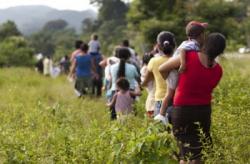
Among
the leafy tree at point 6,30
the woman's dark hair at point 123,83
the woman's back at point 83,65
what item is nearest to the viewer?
the woman's dark hair at point 123,83

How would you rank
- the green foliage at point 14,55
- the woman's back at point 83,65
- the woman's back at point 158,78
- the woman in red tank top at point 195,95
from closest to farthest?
the woman in red tank top at point 195,95
the woman's back at point 158,78
the woman's back at point 83,65
the green foliage at point 14,55

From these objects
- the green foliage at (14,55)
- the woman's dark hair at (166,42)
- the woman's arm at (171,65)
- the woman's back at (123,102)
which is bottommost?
the green foliage at (14,55)

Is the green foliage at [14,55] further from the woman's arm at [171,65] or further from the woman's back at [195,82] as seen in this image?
the woman's back at [195,82]

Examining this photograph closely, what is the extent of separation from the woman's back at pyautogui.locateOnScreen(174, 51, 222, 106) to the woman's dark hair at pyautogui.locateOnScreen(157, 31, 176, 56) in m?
0.83

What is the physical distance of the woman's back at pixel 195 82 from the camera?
5.05m

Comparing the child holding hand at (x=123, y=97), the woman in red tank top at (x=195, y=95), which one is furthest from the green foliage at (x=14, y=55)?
the woman in red tank top at (x=195, y=95)

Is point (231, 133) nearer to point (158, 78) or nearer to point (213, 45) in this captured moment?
point (213, 45)

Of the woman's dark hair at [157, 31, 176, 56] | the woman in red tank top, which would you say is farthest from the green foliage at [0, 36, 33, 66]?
the woman in red tank top

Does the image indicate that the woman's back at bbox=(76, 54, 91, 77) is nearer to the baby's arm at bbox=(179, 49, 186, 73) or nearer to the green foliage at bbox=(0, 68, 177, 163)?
the green foliage at bbox=(0, 68, 177, 163)

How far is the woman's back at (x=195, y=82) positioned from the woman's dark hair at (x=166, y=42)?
83 cm

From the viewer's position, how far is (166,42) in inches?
234

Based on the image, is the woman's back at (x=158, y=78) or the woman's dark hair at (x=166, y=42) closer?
the woman's dark hair at (x=166, y=42)

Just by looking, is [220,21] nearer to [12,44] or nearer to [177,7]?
[177,7]

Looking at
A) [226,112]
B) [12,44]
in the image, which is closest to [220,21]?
[12,44]
